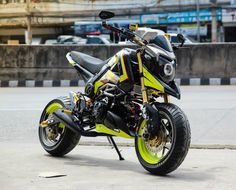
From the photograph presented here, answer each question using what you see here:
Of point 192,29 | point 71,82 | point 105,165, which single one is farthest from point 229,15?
point 105,165

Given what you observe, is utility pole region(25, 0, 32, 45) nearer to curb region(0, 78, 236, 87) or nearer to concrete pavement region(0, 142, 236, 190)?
curb region(0, 78, 236, 87)

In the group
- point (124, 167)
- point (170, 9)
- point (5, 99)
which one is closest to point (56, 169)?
point (124, 167)

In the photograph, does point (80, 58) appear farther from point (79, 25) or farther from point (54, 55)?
point (79, 25)

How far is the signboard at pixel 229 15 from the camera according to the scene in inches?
1518

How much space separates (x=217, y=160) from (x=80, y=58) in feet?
5.95

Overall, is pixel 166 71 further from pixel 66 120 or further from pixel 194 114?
pixel 194 114

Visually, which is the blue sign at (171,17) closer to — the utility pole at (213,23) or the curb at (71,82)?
the utility pole at (213,23)

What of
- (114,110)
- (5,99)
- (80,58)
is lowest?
A: (5,99)

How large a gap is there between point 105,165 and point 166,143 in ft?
2.99

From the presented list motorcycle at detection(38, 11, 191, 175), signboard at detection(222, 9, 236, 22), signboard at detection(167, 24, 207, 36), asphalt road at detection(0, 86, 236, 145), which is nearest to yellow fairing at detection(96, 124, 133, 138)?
motorcycle at detection(38, 11, 191, 175)

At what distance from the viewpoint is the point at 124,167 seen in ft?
18.9

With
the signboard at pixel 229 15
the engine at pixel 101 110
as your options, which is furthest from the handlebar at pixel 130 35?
the signboard at pixel 229 15

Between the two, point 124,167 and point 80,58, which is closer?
point 124,167

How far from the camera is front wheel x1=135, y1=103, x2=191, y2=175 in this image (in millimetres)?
5031
